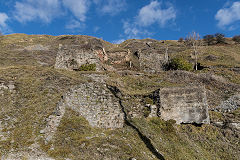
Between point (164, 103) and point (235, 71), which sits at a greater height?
point (235, 71)

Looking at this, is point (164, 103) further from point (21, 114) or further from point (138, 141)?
point (21, 114)

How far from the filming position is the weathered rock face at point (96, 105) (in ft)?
36.7

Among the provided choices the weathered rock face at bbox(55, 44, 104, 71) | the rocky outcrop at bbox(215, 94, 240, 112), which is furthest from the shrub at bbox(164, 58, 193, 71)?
the weathered rock face at bbox(55, 44, 104, 71)

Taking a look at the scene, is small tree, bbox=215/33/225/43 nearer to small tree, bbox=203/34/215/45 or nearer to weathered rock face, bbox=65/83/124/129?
small tree, bbox=203/34/215/45

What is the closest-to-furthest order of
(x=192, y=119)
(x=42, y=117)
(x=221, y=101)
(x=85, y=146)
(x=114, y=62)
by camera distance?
1. (x=85, y=146)
2. (x=42, y=117)
3. (x=192, y=119)
4. (x=221, y=101)
5. (x=114, y=62)

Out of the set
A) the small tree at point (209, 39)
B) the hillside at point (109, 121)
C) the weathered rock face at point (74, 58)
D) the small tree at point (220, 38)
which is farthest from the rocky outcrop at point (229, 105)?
the small tree at point (209, 39)

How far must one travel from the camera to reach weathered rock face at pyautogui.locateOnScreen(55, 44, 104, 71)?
1063 inches

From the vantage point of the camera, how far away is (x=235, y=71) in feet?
85.4

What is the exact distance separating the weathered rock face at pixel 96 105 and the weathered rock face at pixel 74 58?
1380 cm

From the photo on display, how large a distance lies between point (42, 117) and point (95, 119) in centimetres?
355

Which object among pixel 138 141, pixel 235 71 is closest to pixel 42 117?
pixel 138 141

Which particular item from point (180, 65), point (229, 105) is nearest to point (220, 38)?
point (180, 65)

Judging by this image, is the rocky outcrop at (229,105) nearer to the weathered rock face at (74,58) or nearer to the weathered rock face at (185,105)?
the weathered rock face at (185,105)

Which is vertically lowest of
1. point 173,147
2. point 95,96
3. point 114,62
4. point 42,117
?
point 173,147
